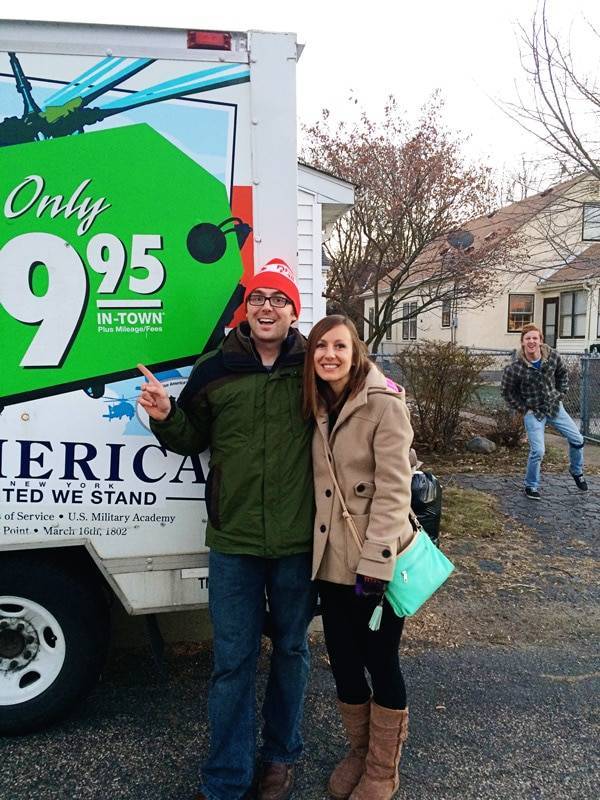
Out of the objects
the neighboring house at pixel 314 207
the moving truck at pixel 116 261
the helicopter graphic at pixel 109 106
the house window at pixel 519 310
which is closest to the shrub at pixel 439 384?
the neighboring house at pixel 314 207

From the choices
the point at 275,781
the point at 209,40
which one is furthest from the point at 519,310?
the point at 275,781

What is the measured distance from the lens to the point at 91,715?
9.59 feet

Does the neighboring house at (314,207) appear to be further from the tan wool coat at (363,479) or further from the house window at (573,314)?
the house window at (573,314)

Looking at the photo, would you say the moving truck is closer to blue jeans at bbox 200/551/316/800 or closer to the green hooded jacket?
the green hooded jacket

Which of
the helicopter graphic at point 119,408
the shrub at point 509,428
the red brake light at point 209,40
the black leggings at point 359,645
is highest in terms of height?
the red brake light at point 209,40

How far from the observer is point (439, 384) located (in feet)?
28.7

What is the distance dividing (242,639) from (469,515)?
4307mm

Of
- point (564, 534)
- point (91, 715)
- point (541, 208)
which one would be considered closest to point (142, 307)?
point (91, 715)

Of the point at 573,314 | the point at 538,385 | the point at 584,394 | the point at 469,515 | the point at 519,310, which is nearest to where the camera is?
the point at 469,515

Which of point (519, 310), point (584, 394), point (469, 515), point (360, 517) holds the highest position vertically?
point (519, 310)

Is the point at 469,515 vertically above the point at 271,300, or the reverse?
the point at 271,300

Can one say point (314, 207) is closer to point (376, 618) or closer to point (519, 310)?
point (376, 618)

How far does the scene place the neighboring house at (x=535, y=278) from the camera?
1003 centimetres

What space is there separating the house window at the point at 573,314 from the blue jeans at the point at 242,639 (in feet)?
73.7
